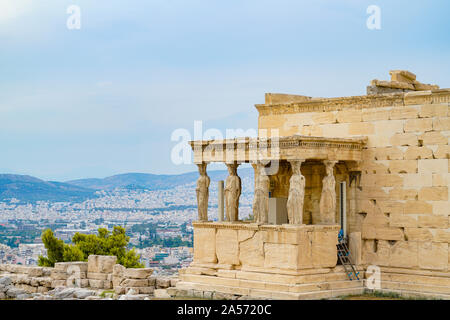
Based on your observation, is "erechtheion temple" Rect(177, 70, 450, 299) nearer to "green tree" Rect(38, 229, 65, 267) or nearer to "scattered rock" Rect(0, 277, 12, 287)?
"scattered rock" Rect(0, 277, 12, 287)

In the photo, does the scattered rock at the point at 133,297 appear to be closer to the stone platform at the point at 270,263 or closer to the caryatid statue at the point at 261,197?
the stone platform at the point at 270,263

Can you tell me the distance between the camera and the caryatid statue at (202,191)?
20.5m

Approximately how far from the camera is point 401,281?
61.6 feet

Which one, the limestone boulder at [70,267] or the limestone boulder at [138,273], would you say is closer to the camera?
the limestone boulder at [138,273]

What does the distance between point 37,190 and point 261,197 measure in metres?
33.2

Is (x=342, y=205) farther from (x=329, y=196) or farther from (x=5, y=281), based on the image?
(x=5, y=281)

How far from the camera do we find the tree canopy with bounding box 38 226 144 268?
2866 cm

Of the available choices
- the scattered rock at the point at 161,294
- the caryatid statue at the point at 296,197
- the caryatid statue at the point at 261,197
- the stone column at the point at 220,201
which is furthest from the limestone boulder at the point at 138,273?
the caryatid statue at the point at 296,197

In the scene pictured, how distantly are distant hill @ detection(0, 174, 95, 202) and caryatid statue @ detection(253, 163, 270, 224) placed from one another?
3195 cm

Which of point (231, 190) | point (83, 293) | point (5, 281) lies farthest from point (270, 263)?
point (5, 281)

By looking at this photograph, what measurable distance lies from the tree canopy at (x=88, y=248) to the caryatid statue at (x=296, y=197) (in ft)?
36.3

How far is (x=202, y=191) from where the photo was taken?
20609 mm

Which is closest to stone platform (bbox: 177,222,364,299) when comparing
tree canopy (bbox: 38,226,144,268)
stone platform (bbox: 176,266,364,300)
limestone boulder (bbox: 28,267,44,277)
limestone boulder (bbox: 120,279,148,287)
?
stone platform (bbox: 176,266,364,300)

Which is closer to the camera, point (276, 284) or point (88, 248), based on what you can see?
point (276, 284)
